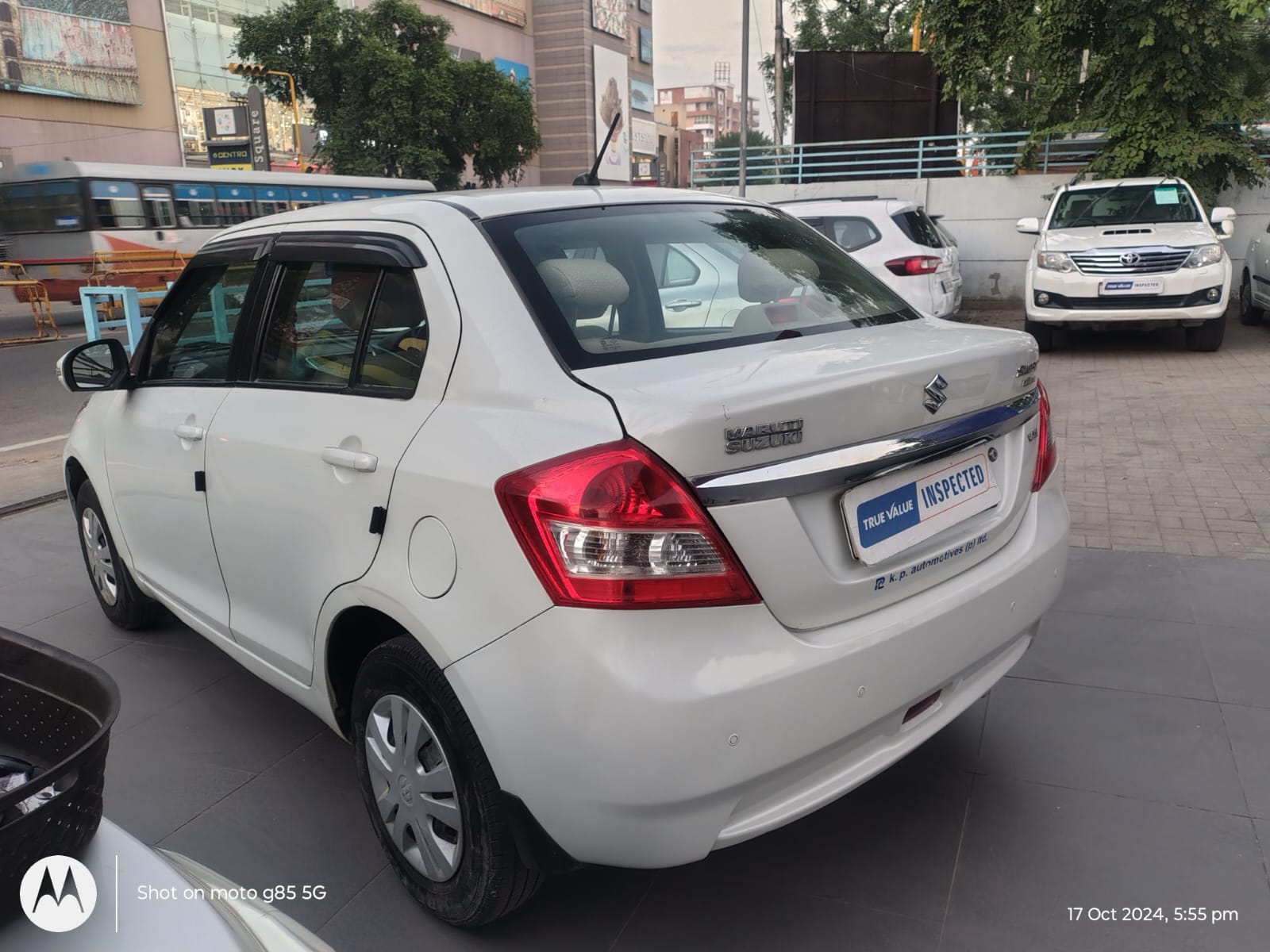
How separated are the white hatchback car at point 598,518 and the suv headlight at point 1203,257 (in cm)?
873

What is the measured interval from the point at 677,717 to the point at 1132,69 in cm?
1499

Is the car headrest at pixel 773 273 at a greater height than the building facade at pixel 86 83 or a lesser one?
Answer: lesser

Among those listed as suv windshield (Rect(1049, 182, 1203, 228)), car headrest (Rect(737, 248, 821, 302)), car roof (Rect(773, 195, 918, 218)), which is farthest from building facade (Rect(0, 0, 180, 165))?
car headrest (Rect(737, 248, 821, 302))

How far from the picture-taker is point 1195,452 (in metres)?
6.67

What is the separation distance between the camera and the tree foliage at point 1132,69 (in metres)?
13.5

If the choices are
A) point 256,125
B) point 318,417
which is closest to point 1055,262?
point 318,417

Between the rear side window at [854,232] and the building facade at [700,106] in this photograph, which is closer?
the rear side window at [854,232]

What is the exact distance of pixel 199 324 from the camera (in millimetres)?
3479

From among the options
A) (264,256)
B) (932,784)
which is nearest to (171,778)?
(264,256)

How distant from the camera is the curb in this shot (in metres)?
6.38

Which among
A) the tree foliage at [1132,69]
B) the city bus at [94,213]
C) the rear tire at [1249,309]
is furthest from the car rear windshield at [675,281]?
the city bus at [94,213]

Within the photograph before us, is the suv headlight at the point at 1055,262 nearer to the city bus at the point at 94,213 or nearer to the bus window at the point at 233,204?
the city bus at the point at 94,213

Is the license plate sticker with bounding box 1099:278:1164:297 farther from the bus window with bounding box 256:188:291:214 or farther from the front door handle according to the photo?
the bus window with bounding box 256:188:291:214

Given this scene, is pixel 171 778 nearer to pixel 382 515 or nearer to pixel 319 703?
pixel 319 703
